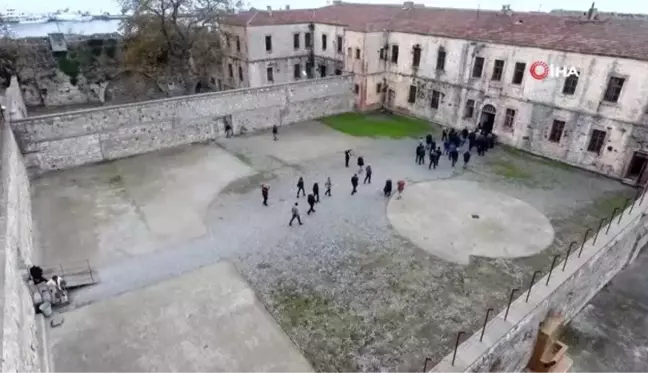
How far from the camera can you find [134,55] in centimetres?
2883

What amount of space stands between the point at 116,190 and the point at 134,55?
577 inches

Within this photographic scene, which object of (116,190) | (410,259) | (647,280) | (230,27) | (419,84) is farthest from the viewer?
(230,27)

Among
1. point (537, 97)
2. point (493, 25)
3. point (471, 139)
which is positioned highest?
point (493, 25)

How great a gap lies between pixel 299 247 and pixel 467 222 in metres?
6.76

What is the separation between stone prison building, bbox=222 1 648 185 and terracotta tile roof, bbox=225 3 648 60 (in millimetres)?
65

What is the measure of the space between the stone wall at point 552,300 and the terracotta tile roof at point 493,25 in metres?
8.61

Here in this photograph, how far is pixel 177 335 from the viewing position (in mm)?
10758

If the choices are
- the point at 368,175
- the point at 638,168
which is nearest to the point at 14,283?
the point at 368,175

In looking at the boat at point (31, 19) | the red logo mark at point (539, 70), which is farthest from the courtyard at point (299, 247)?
the boat at point (31, 19)

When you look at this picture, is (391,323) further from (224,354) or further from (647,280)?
(647,280)

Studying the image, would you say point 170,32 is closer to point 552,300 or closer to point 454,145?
point 454,145

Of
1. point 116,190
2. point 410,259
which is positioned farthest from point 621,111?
point 116,190

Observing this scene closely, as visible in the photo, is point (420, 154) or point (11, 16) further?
point (11, 16)

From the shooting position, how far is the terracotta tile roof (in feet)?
65.2
